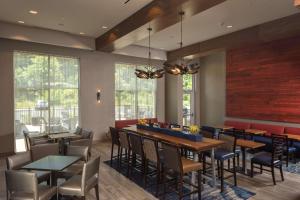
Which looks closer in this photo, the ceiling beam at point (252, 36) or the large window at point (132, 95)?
the ceiling beam at point (252, 36)

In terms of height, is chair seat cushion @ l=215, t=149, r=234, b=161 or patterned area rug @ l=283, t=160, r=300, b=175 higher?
chair seat cushion @ l=215, t=149, r=234, b=161

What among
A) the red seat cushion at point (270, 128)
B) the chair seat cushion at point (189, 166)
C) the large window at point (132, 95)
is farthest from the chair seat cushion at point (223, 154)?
the large window at point (132, 95)

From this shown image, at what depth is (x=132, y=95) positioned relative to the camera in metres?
9.74

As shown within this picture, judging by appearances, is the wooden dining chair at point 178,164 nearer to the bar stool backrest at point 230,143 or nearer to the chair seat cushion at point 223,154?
the chair seat cushion at point 223,154

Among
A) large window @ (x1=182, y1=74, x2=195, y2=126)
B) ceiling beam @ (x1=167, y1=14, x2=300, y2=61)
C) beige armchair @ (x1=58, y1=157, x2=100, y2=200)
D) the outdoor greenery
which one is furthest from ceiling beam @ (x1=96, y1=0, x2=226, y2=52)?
large window @ (x1=182, y1=74, x2=195, y2=126)

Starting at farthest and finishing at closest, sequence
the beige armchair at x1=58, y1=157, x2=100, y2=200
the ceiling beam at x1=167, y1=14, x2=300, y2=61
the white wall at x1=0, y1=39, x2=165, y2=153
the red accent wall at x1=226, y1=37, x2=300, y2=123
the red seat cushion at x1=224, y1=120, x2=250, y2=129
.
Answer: the red seat cushion at x1=224, y1=120, x2=250, y2=129 → the red accent wall at x1=226, y1=37, x2=300, y2=123 → the white wall at x1=0, y1=39, x2=165, y2=153 → the ceiling beam at x1=167, y1=14, x2=300, y2=61 → the beige armchair at x1=58, y1=157, x2=100, y2=200

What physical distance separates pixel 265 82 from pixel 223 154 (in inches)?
189

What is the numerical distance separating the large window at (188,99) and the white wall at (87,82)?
9.32 feet

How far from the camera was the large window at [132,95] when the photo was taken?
934 cm

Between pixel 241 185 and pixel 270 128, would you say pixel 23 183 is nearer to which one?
pixel 241 185

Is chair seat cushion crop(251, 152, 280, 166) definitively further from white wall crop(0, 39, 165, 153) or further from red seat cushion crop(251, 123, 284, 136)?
Answer: white wall crop(0, 39, 165, 153)

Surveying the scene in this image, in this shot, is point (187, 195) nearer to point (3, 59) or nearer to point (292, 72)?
point (292, 72)

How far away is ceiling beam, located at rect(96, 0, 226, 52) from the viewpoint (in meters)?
4.14

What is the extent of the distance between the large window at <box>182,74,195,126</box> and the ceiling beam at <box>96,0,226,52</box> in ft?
16.0
